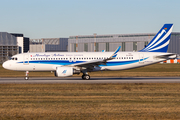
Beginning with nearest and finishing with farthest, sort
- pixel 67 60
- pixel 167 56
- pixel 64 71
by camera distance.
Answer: pixel 64 71, pixel 67 60, pixel 167 56

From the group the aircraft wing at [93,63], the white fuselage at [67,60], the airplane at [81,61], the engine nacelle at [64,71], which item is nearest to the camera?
the engine nacelle at [64,71]

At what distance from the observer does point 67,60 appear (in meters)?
34.2

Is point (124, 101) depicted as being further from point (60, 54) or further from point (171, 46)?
point (171, 46)

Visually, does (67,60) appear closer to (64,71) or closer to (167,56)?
(64,71)

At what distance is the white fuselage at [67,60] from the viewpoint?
3406cm

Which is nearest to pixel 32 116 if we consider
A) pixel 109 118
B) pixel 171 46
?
pixel 109 118

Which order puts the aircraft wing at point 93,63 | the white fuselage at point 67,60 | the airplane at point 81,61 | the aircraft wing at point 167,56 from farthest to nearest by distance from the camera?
the aircraft wing at point 167,56
the white fuselage at point 67,60
the airplane at point 81,61
the aircraft wing at point 93,63

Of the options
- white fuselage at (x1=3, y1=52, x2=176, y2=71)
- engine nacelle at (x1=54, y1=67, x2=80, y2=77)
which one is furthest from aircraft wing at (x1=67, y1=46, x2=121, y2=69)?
engine nacelle at (x1=54, y1=67, x2=80, y2=77)

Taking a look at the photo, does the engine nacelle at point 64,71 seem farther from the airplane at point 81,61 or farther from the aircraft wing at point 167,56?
the aircraft wing at point 167,56

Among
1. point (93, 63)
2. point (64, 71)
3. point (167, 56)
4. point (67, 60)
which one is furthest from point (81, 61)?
point (167, 56)

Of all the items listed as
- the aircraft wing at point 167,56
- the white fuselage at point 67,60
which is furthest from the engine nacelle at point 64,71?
the aircraft wing at point 167,56

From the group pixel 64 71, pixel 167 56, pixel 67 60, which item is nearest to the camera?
pixel 64 71

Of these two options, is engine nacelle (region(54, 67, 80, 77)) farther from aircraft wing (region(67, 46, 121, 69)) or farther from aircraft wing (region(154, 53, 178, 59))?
aircraft wing (region(154, 53, 178, 59))

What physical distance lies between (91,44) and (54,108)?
387ft
